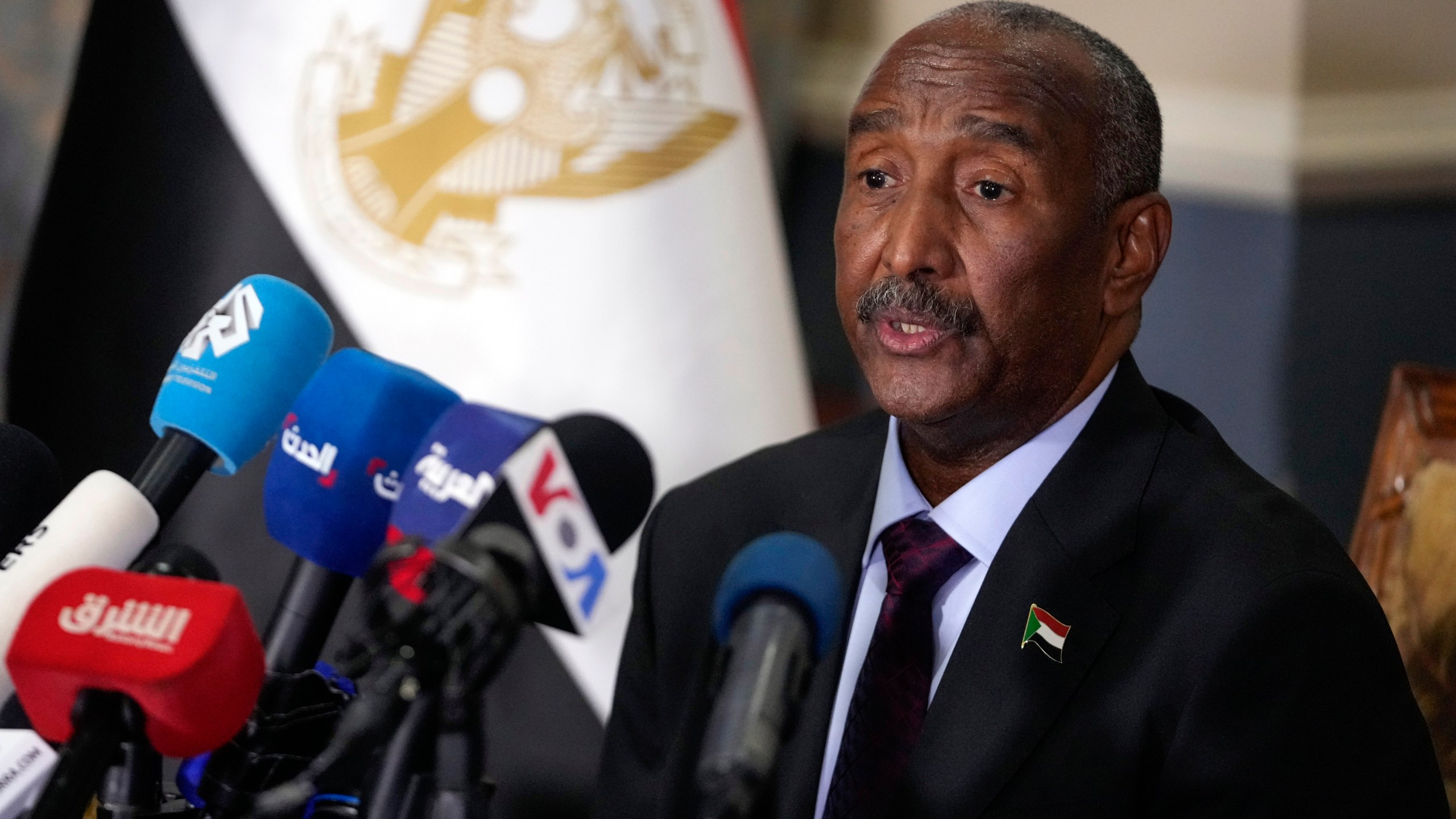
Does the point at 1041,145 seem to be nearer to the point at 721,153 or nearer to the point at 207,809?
the point at 721,153

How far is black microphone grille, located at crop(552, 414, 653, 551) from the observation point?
3.73 ft

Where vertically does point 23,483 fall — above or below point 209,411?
below

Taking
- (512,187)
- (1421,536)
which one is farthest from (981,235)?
(512,187)

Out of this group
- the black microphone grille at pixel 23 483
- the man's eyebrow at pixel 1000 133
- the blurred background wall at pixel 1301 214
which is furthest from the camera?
the blurred background wall at pixel 1301 214

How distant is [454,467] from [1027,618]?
585 mm

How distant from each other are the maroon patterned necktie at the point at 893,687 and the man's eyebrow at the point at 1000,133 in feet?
1.29

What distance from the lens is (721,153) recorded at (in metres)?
2.12

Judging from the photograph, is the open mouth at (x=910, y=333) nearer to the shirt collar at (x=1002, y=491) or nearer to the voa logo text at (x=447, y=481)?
the shirt collar at (x=1002, y=491)

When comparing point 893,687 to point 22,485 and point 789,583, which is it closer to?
point 789,583

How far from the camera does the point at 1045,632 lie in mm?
1307

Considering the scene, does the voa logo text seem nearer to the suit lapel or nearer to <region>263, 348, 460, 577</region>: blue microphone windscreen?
<region>263, 348, 460, 577</region>: blue microphone windscreen

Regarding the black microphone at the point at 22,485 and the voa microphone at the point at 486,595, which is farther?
the black microphone at the point at 22,485

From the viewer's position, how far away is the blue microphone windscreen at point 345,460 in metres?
1.17

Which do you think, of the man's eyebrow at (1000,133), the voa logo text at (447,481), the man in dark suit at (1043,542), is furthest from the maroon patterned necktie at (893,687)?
the voa logo text at (447,481)
